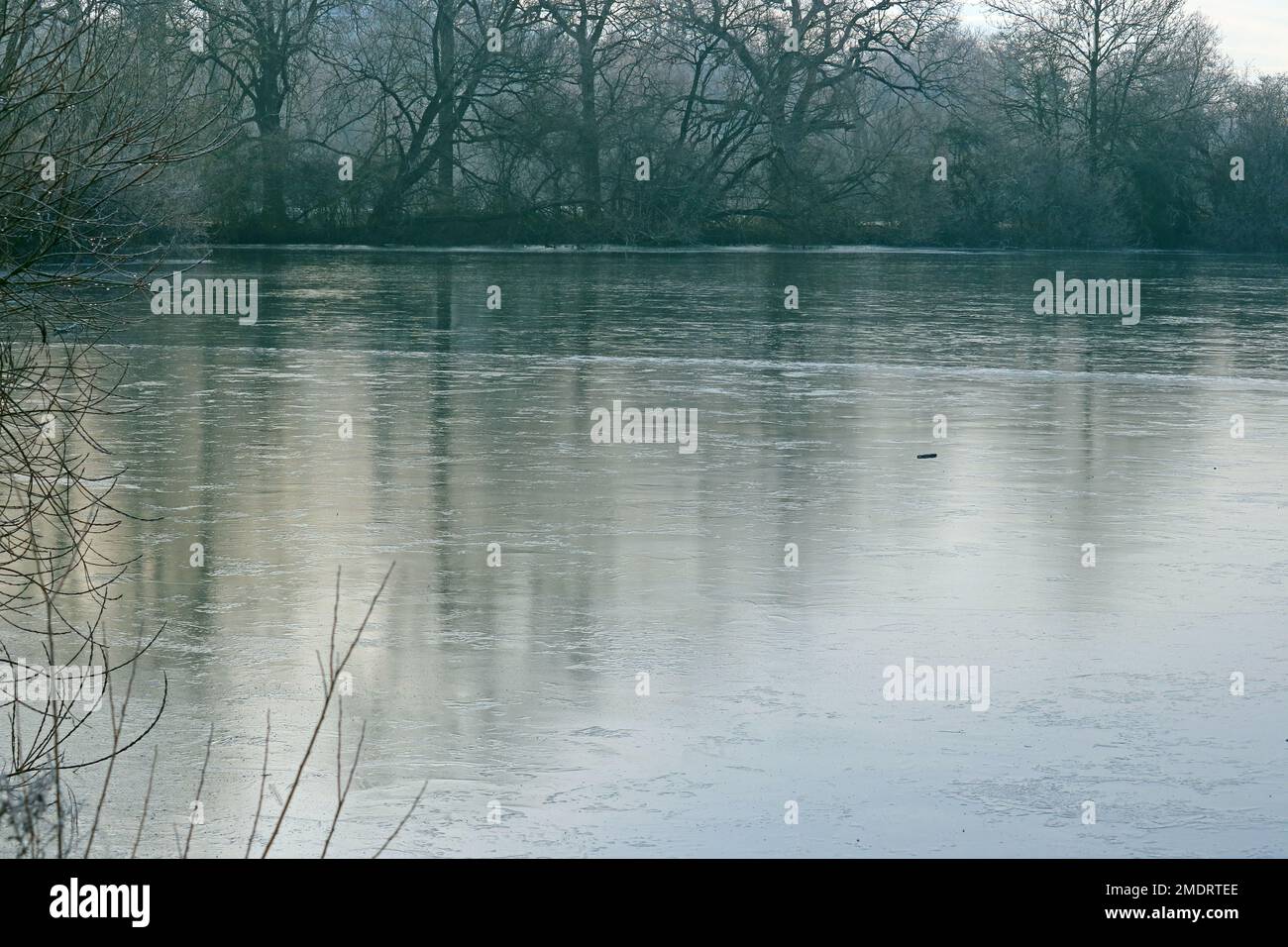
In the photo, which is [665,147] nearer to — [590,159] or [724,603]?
[590,159]

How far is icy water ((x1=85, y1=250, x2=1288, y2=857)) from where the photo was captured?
5.82 m

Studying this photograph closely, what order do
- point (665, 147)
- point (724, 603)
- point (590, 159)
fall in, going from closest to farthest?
point (724, 603) < point (590, 159) < point (665, 147)

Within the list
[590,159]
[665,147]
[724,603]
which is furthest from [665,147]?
[724,603]

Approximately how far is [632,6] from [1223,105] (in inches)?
829

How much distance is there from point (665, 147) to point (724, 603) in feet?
159

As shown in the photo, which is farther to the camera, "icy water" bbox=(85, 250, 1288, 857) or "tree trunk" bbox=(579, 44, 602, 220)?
"tree trunk" bbox=(579, 44, 602, 220)

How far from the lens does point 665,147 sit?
183 feet

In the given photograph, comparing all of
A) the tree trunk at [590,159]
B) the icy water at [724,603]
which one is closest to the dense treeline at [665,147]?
the tree trunk at [590,159]

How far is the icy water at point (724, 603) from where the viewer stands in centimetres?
582

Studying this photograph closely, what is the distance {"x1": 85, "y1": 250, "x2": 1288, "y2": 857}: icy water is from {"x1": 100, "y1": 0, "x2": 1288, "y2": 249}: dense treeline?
3608cm

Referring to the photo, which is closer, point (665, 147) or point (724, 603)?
point (724, 603)

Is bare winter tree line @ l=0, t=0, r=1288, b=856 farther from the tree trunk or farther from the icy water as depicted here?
the icy water

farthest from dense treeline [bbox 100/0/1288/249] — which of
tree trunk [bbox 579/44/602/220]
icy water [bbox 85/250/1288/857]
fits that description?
icy water [bbox 85/250/1288/857]

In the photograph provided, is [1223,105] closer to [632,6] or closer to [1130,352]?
[632,6]
